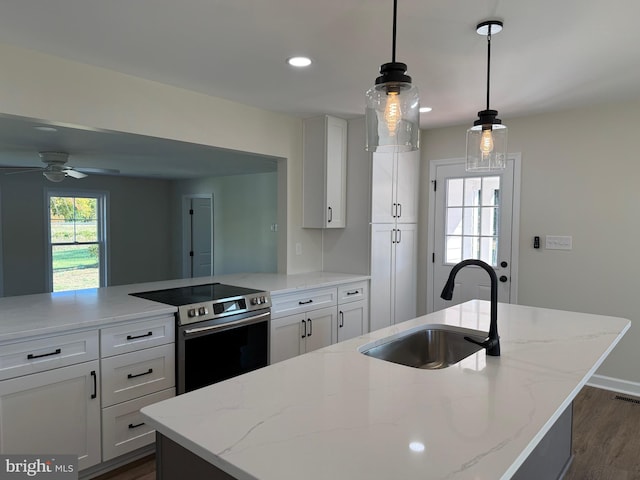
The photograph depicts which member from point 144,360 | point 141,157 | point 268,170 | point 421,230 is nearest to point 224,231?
point 268,170

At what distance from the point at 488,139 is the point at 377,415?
4.85ft

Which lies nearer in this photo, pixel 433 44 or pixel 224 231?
pixel 433 44

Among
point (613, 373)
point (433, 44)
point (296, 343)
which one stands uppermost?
point (433, 44)

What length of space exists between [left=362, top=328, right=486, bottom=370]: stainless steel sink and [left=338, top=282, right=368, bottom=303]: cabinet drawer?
1.61 metres

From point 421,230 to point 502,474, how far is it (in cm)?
369

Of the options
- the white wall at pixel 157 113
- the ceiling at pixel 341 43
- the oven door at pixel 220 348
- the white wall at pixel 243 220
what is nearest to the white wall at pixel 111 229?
the white wall at pixel 243 220

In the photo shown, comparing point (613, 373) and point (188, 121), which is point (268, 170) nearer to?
point (188, 121)

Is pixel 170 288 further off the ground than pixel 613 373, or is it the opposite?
pixel 170 288

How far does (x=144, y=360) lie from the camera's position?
8.03 feet

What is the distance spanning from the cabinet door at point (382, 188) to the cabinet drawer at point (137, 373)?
216 cm

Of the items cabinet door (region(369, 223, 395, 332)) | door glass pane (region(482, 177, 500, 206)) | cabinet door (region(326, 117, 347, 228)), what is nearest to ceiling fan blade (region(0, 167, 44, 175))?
cabinet door (region(326, 117, 347, 228))

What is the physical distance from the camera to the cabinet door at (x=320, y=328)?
345 cm

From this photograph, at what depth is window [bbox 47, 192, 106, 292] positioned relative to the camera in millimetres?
6699

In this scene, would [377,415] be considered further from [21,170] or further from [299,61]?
[21,170]
